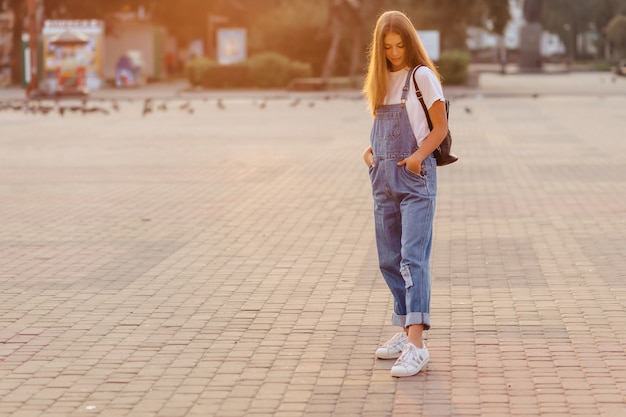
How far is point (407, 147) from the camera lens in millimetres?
6000

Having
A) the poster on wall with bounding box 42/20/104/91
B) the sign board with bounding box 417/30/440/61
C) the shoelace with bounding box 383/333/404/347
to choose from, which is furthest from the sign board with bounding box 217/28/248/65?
the shoelace with bounding box 383/333/404/347

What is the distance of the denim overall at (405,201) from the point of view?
600 cm

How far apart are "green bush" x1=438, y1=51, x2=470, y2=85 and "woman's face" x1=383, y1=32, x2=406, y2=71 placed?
4658cm

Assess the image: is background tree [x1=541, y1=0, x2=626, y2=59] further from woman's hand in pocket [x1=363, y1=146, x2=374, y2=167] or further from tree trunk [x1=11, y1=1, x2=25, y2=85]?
woman's hand in pocket [x1=363, y1=146, x2=374, y2=167]

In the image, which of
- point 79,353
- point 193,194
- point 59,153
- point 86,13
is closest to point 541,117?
point 59,153

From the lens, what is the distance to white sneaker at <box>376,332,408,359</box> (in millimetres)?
6285

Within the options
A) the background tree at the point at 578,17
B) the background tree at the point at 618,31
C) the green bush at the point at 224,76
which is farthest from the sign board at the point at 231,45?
the background tree at the point at 578,17

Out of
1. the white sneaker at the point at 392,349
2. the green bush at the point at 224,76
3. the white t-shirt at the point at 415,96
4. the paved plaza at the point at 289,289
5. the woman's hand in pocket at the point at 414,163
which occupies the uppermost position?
the white t-shirt at the point at 415,96

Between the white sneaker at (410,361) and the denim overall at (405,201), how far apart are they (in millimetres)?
124

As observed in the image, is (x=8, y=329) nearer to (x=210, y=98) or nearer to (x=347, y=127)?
(x=347, y=127)

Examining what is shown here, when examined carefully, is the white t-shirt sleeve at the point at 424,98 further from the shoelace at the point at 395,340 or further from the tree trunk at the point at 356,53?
the tree trunk at the point at 356,53

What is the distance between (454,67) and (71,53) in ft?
50.1

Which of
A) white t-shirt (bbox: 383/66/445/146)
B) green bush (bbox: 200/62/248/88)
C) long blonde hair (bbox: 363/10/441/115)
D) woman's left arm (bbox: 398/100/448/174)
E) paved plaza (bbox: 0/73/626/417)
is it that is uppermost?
long blonde hair (bbox: 363/10/441/115)

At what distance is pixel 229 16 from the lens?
70562 mm
